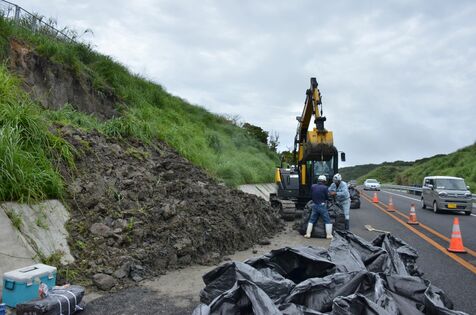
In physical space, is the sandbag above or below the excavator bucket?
below

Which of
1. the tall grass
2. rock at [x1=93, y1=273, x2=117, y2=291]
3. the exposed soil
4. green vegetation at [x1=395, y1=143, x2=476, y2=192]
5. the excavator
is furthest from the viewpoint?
green vegetation at [x1=395, y1=143, x2=476, y2=192]

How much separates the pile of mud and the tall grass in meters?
0.50

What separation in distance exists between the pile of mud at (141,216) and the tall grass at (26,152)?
0.50 metres

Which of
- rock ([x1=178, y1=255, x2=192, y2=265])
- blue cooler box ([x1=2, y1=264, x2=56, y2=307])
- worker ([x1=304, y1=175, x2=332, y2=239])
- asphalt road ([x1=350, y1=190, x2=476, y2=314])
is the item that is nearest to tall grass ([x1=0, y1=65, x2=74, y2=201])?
blue cooler box ([x1=2, y1=264, x2=56, y2=307])

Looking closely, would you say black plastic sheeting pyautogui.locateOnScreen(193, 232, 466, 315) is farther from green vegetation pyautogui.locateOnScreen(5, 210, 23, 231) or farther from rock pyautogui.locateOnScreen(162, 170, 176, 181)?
rock pyautogui.locateOnScreen(162, 170, 176, 181)

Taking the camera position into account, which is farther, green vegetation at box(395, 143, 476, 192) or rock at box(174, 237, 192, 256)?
green vegetation at box(395, 143, 476, 192)

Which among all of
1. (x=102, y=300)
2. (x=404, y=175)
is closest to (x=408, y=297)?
(x=102, y=300)

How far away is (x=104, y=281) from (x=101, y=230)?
1.45 m

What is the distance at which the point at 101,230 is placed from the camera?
7238 mm

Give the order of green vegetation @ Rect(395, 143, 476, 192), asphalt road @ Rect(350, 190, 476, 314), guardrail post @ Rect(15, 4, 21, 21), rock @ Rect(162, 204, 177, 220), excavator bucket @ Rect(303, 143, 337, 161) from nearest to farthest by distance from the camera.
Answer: asphalt road @ Rect(350, 190, 476, 314) < rock @ Rect(162, 204, 177, 220) < excavator bucket @ Rect(303, 143, 337, 161) < guardrail post @ Rect(15, 4, 21, 21) < green vegetation @ Rect(395, 143, 476, 192)

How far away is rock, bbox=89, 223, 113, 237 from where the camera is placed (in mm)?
7145

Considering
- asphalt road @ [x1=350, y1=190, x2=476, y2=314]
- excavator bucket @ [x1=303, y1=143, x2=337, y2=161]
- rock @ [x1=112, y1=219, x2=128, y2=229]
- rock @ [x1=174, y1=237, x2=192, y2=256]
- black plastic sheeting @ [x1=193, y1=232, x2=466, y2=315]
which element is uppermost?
excavator bucket @ [x1=303, y1=143, x2=337, y2=161]

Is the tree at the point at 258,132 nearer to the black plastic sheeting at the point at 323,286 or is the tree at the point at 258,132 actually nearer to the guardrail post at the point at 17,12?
the guardrail post at the point at 17,12

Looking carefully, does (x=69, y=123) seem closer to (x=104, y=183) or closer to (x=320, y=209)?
(x=104, y=183)
